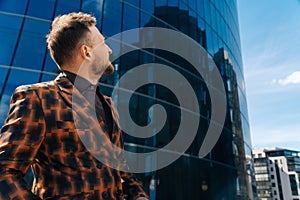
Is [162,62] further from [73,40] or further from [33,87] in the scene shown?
[33,87]

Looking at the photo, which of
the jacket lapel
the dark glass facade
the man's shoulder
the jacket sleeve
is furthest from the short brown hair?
the dark glass facade

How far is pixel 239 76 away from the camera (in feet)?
71.0

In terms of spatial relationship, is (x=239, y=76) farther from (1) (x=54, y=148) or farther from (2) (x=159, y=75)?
(1) (x=54, y=148)

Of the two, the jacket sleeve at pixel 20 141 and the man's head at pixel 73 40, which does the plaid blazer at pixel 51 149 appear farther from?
the man's head at pixel 73 40

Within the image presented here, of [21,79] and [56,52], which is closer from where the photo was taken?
[56,52]

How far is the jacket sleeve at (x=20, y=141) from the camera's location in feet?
3.20

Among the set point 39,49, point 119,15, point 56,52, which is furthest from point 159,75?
point 56,52

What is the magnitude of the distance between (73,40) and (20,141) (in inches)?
27.1

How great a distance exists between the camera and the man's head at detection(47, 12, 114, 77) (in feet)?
4.72

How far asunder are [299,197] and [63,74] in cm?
10828

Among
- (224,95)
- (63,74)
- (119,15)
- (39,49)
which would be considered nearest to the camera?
(63,74)

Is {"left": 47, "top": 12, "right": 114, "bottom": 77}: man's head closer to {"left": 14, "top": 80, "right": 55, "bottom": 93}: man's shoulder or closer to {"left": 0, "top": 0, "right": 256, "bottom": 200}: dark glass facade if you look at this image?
{"left": 14, "top": 80, "right": 55, "bottom": 93}: man's shoulder

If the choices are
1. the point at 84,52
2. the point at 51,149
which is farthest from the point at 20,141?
the point at 84,52

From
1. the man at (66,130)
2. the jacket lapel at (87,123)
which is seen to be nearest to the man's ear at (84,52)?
the man at (66,130)
